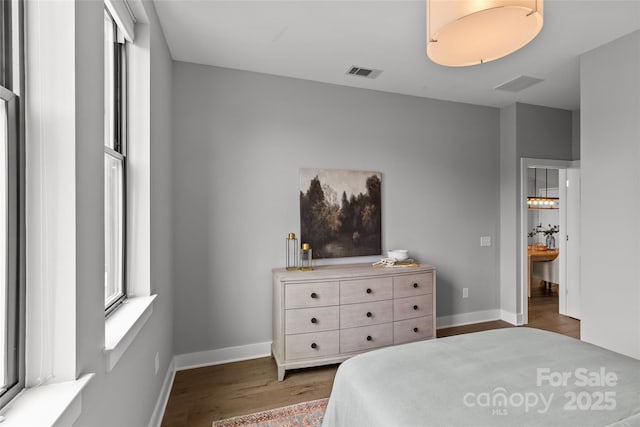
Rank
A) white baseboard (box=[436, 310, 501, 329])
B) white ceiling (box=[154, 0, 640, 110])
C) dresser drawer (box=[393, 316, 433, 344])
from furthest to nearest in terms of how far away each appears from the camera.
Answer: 1. white baseboard (box=[436, 310, 501, 329])
2. dresser drawer (box=[393, 316, 433, 344])
3. white ceiling (box=[154, 0, 640, 110])

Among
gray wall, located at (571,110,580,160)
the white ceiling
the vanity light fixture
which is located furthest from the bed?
the vanity light fixture

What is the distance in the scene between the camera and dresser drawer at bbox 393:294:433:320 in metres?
2.97

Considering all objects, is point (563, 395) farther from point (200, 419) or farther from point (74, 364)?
point (200, 419)

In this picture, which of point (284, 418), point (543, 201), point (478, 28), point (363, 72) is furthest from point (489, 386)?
point (543, 201)

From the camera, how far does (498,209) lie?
403 centimetres

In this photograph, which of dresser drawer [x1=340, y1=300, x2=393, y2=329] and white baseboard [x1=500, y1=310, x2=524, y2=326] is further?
white baseboard [x1=500, y1=310, x2=524, y2=326]

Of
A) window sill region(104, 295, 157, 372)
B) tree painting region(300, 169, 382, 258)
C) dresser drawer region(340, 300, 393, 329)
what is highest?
tree painting region(300, 169, 382, 258)

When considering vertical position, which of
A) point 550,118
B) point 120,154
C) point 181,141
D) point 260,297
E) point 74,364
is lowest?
point 260,297

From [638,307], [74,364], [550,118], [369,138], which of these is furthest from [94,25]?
[550,118]

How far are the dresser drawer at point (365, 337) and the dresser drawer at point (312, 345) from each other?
70mm

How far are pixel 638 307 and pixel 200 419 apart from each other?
326cm

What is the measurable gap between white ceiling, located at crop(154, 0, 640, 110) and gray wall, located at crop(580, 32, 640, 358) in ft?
0.87

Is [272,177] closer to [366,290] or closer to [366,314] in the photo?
[366,290]

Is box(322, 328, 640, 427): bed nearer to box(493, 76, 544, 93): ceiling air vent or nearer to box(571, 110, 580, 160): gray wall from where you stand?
box(493, 76, 544, 93): ceiling air vent
